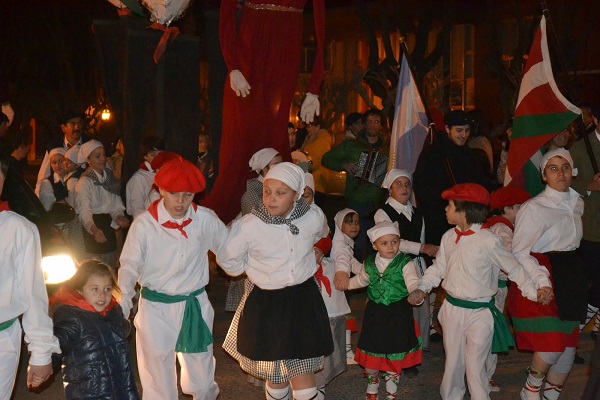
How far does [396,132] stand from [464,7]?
23.0 meters

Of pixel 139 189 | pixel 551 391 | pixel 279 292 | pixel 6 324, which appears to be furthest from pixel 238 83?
pixel 6 324

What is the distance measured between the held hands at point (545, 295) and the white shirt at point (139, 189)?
3.97 metres

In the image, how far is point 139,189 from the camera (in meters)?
8.86

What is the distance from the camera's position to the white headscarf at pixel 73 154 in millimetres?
9523

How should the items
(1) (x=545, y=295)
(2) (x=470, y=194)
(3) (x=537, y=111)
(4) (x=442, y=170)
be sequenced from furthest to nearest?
1. (4) (x=442, y=170)
2. (3) (x=537, y=111)
3. (2) (x=470, y=194)
4. (1) (x=545, y=295)

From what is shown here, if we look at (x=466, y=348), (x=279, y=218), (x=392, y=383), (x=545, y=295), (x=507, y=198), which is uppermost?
(x=279, y=218)

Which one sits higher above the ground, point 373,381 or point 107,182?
point 107,182

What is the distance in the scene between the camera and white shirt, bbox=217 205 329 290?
20.0 feet

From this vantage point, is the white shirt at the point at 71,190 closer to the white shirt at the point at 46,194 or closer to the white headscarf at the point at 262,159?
the white shirt at the point at 46,194

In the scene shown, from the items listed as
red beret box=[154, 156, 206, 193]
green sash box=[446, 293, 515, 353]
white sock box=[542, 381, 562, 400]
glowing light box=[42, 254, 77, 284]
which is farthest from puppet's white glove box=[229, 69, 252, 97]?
white sock box=[542, 381, 562, 400]

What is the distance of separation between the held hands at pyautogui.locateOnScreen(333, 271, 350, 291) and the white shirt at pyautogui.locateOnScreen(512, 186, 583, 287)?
1.21 metres

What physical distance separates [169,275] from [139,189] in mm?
2911

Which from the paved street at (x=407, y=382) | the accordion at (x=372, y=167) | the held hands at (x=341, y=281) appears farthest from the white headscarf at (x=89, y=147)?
the held hands at (x=341, y=281)

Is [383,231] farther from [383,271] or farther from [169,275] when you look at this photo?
[169,275]
